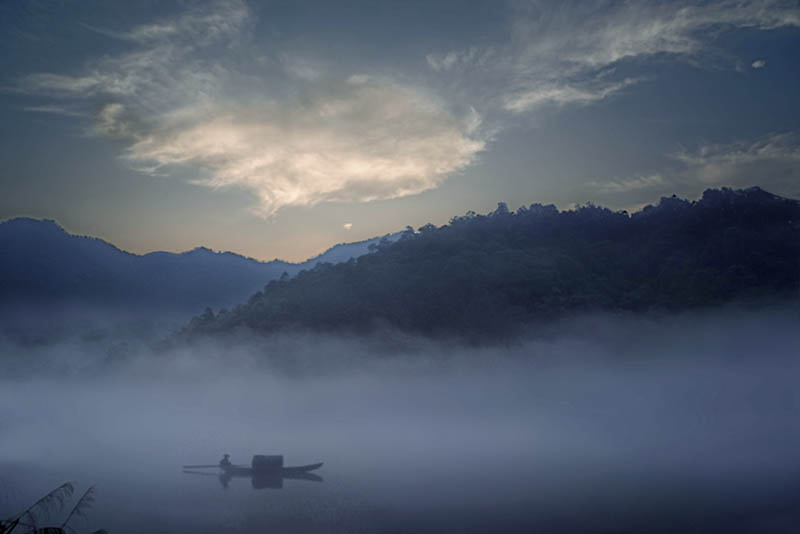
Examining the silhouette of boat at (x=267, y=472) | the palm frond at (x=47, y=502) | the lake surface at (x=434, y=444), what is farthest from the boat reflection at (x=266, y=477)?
the palm frond at (x=47, y=502)

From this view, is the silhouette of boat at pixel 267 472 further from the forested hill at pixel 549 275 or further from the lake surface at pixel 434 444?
the forested hill at pixel 549 275

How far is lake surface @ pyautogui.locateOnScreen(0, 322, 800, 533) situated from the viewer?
4012cm

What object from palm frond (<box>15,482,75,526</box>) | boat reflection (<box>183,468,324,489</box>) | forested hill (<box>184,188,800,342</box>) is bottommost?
boat reflection (<box>183,468,324,489</box>)

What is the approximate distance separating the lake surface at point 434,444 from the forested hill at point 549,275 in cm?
939

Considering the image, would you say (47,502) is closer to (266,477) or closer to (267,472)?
(266,477)

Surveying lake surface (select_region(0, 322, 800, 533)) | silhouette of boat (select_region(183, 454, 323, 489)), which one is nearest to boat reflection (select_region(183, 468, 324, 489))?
silhouette of boat (select_region(183, 454, 323, 489))

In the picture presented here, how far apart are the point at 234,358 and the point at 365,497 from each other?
233 feet

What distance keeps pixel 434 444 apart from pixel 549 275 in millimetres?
38942

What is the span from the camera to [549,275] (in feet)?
Result: 338

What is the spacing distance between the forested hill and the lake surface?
9.39 metres

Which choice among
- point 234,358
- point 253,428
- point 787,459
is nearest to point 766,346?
point 787,459

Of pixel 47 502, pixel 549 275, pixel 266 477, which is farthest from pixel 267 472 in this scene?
pixel 549 275

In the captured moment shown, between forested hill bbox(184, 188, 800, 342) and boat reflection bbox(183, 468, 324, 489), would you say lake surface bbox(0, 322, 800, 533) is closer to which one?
boat reflection bbox(183, 468, 324, 489)

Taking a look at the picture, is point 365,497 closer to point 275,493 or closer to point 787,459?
point 275,493
